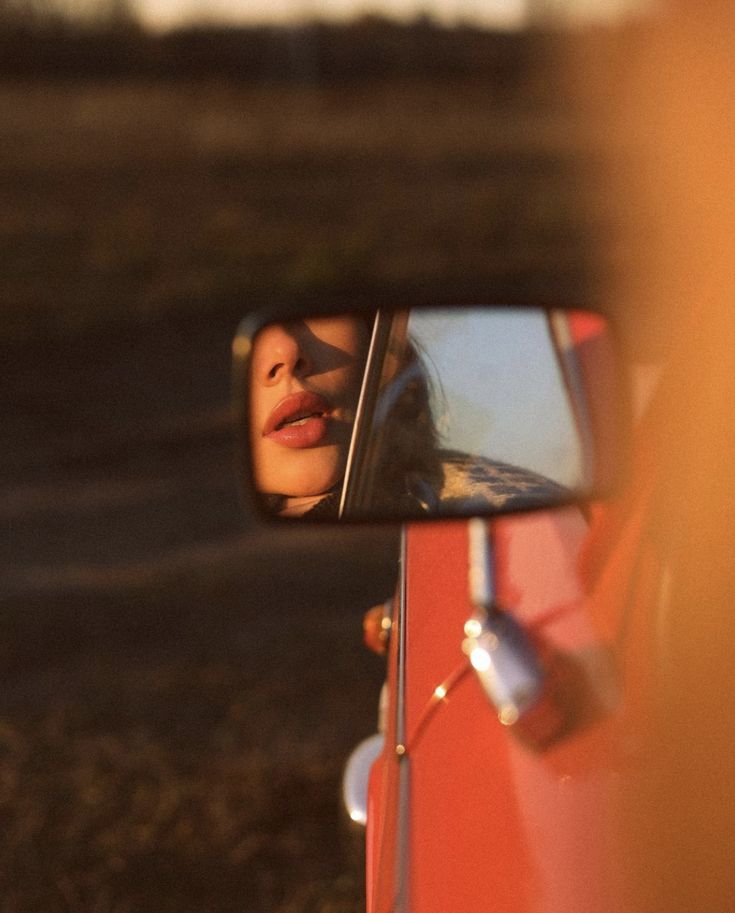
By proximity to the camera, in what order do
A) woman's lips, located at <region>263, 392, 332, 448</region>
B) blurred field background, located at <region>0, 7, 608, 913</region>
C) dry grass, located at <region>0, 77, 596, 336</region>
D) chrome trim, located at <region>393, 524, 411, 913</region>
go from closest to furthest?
chrome trim, located at <region>393, 524, 411, 913</region>
woman's lips, located at <region>263, 392, 332, 448</region>
blurred field background, located at <region>0, 7, 608, 913</region>
dry grass, located at <region>0, 77, 596, 336</region>

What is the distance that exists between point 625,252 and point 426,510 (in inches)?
382

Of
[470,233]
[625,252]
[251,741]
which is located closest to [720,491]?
[251,741]

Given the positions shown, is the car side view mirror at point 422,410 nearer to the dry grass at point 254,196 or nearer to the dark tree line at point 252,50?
the dry grass at point 254,196

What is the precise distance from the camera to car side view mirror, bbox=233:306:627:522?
1644mm

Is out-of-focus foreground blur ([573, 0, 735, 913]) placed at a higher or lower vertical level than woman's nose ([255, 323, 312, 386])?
lower

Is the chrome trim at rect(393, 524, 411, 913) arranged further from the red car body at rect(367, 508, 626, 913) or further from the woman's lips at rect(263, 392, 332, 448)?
the woman's lips at rect(263, 392, 332, 448)

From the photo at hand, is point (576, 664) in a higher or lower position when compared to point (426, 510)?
lower

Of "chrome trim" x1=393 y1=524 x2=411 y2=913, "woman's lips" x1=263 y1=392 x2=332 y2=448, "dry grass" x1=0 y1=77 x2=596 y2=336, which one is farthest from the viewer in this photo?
"dry grass" x1=0 y1=77 x2=596 y2=336

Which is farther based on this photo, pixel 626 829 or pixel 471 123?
pixel 471 123

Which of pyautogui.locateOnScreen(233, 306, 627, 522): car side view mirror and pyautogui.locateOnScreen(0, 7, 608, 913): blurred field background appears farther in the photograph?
pyautogui.locateOnScreen(0, 7, 608, 913): blurred field background

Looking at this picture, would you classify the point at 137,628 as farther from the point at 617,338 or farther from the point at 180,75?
the point at 180,75

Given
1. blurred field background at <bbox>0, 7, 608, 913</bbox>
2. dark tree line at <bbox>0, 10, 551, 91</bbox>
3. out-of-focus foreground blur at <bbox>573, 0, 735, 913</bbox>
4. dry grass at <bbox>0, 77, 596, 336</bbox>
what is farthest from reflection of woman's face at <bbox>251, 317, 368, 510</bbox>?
dark tree line at <bbox>0, 10, 551, 91</bbox>

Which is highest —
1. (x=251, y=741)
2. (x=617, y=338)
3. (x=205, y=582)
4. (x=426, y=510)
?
(x=617, y=338)

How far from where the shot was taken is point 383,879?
1.53 meters
